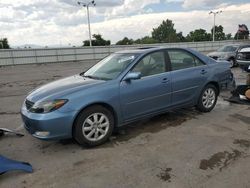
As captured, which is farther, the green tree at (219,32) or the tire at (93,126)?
the green tree at (219,32)

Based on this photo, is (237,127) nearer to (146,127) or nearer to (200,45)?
(146,127)

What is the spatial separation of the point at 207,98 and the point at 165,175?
308 cm

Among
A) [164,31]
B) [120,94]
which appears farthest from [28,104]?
[164,31]

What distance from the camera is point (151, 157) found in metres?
4.06

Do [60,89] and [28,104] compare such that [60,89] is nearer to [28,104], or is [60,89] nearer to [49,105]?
[49,105]

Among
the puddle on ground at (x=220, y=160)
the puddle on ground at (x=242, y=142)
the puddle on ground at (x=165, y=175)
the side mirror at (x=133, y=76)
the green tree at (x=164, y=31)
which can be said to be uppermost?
the green tree at (x=164, y=31)

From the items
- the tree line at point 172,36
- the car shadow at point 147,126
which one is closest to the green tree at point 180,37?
the tree line at point 172,36

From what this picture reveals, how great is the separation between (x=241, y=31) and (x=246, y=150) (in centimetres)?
4339

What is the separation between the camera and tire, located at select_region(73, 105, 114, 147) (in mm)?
4289

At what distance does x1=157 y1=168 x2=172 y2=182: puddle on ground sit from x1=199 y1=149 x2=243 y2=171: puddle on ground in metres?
0.45

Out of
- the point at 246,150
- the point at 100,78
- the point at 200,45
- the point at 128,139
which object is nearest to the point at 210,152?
the point at 246,150

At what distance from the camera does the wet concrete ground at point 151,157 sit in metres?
3.44

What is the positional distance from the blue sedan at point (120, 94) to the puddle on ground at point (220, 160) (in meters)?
1.50

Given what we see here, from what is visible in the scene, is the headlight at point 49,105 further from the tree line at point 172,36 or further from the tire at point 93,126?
the tree line at point 172,36
